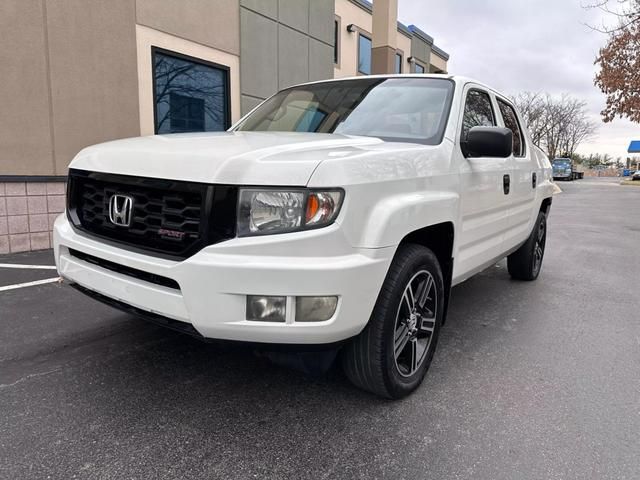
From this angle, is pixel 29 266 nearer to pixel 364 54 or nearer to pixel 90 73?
pixel 90 73

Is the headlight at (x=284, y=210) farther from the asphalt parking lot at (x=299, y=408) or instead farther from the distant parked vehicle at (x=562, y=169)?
the distant parked vehicle at (x=562, y=169)

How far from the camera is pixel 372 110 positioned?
328cm

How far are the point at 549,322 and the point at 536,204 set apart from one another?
1424mm

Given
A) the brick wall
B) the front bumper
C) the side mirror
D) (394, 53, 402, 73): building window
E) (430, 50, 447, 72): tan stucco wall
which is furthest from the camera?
(430, 50, 447, 72): tan stucco wall

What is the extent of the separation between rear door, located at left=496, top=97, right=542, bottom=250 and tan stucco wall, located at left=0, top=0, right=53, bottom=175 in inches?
220

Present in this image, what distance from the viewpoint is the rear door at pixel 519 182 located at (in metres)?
4.13

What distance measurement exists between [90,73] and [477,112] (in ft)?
18.3

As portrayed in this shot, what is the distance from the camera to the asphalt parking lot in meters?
2.11

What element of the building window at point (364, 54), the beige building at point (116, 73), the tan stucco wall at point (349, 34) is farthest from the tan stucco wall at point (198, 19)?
the building window at point (364, 54)

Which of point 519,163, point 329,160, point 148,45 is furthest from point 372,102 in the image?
point 148,45

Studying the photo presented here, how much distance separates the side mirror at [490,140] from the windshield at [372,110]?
0.67 feet

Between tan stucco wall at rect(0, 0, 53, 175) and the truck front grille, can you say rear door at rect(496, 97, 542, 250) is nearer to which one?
the truck front grille

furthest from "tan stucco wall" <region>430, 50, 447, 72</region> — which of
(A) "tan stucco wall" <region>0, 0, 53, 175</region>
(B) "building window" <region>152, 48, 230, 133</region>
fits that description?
(A) "tan stucco wall" <region>0, 0, 53, 175</region>

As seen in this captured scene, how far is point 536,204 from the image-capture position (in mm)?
4957
